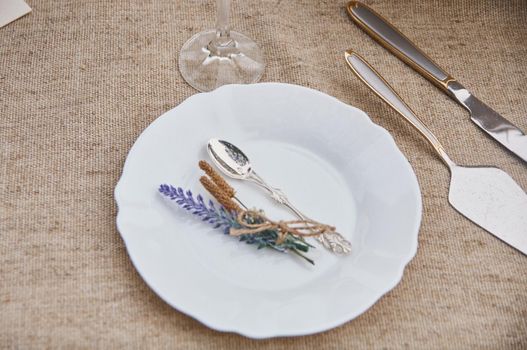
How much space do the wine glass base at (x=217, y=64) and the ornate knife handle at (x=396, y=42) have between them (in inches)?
6.0

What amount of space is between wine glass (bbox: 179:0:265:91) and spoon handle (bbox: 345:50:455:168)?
12 centimetres

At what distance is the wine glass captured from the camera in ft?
2.73

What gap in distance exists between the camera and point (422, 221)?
2.37 ft

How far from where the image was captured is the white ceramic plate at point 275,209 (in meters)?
0.62

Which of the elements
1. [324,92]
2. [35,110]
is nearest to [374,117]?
[324,92]

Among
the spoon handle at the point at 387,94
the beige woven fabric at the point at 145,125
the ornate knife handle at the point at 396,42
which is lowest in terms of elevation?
the beige woven fabric at the point at 145,125

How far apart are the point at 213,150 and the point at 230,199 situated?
8 centimetres

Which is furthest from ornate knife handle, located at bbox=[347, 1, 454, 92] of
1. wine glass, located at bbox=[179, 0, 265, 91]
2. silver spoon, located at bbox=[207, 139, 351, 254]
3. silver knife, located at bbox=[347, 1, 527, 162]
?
silver spoon, located at bbox=[207, 139, 351, 254]

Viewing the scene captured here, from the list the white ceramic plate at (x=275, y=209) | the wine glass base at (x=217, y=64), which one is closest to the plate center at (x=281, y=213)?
the white ceramic plate at (x=275, y=209)

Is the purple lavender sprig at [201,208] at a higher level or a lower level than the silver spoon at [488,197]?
lower

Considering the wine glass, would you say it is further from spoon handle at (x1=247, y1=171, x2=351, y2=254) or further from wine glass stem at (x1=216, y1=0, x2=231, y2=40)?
spoon handle at (x1=247, y1=171, x2=351, y2=254)

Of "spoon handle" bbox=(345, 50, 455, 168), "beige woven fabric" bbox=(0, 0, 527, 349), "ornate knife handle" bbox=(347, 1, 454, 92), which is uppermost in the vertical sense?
"ornate knife handle" bbox=(347, 1, 454, 92)

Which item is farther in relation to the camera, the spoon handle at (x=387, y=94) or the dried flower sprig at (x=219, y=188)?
the spoon handle at (x=387, y=94)

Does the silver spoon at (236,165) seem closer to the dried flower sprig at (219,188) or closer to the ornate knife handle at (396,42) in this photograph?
the dried flower sprig at (219,188)
